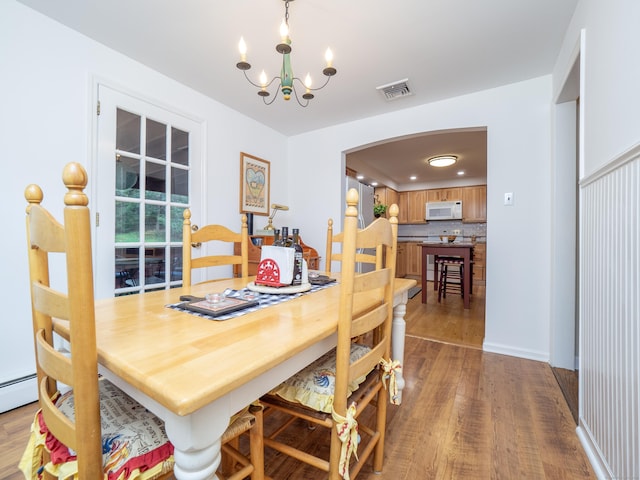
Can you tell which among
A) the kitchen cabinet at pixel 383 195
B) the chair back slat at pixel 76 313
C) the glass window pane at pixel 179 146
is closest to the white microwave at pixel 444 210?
the kitchen cabinet at pixel 383 195

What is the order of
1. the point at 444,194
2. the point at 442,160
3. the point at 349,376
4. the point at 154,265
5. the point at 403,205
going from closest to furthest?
the point at 349,376, the point at 154,265, the point at 442,160, the point at 444,194, the point at 403,205

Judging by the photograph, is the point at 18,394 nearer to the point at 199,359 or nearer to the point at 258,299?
the point at 258,299

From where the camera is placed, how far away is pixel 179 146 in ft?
8.22

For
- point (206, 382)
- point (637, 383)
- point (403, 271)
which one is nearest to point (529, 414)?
point (637, 383)

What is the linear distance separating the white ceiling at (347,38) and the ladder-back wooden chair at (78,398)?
5.21 ft

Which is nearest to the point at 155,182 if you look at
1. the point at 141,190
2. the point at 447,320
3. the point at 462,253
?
the point at 141,190

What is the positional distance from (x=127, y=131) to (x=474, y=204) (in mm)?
6311

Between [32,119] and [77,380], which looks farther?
[32,119]

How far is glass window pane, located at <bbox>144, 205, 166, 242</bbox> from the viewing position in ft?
7.48

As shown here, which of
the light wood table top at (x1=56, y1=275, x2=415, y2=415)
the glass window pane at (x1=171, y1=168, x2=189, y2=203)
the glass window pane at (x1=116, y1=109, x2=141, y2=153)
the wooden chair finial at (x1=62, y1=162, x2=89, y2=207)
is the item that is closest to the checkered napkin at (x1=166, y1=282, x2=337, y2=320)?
the light wood table top at (x1=56, y1=275, x2=415, y2=415)

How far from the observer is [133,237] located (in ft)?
7.18

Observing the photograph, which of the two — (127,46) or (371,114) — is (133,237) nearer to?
(127,46)

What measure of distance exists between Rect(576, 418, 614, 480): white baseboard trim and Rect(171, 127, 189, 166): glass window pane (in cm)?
315

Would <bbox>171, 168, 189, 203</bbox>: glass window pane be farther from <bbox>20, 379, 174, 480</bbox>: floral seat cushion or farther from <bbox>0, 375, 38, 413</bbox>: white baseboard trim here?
<bbox>20, 379, 174, 480</bbox>: floral seat cushion
